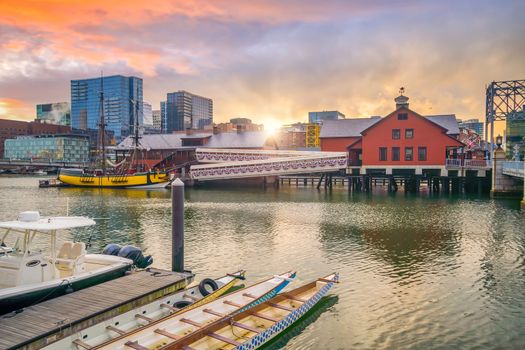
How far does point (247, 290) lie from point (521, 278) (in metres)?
12.2

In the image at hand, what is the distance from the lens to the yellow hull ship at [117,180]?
225ft

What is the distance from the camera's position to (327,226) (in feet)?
98.4

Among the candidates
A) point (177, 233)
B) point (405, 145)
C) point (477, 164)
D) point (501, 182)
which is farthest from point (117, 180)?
point (501, 182)

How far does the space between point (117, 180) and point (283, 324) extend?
65002mm

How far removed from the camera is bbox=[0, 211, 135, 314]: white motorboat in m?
11.5

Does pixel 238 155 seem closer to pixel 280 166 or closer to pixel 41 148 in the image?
pixel 280 166

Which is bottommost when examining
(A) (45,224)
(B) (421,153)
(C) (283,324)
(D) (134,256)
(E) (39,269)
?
(C) (283,324)

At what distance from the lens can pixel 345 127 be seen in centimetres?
7325

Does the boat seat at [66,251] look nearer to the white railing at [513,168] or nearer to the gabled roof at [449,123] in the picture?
the white railing at [513,168]

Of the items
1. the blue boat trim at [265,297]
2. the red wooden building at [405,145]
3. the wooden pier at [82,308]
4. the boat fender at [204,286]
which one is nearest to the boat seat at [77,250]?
the wooden pier at [82,308]

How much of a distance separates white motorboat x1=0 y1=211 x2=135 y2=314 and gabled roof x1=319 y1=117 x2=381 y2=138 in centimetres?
6145

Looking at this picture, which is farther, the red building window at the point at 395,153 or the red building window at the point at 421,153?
the red building window at the point at 395,153

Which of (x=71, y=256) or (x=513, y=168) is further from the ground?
(x=513, y=168)

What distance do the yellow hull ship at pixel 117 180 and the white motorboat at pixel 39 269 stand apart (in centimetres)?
5521
